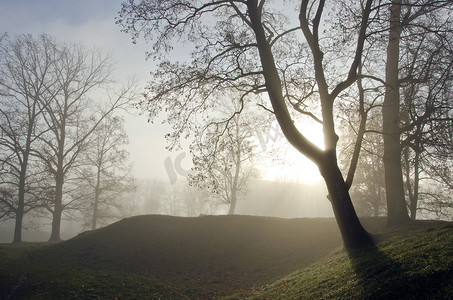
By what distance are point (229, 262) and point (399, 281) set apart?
29.1ft

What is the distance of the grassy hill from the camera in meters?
5.80

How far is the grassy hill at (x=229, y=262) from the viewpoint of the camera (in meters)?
5.80

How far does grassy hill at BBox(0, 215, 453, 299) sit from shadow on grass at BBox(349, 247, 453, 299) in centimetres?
2

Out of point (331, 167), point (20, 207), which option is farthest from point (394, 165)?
point (20, 207)

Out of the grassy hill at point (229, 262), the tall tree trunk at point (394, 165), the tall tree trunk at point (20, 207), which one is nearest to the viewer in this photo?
the grassy hill at point (229, 262)

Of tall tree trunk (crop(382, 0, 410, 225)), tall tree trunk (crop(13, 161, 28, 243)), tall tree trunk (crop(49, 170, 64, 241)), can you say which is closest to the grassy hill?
tall tree trunk (crop(382, 0, 410, 225))

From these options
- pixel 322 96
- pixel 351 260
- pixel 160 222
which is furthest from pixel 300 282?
pixel 160 222

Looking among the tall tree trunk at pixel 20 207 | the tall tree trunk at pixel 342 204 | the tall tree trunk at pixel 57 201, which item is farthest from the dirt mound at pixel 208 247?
the tall tree trunk at pixel 57 201

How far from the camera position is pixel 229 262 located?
13.1 metres

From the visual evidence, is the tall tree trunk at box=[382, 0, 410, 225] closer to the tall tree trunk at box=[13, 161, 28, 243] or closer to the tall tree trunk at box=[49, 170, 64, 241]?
the tall tree trunk at box=[49, 170, 64, 241]

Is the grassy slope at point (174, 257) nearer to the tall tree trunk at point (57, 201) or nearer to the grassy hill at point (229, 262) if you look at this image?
the grassy hill at point (229, 262)

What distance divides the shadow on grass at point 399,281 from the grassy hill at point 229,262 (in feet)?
0.06

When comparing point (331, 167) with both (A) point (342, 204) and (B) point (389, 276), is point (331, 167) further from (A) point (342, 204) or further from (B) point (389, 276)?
(B) point (389, 276)

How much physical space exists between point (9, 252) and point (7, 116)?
13.7 meters
